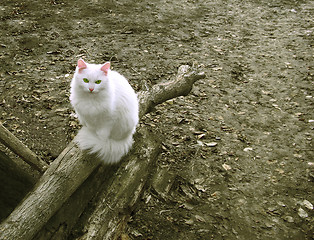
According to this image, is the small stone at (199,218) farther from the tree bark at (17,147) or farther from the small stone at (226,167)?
the tree bark at (17,147)

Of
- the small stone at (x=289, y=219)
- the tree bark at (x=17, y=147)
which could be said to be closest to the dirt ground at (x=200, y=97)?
the small stone at (x=289, y=219)

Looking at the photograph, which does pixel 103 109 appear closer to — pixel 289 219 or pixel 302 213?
pixel 289 219

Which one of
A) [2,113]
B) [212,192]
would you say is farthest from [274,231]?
[2,113]

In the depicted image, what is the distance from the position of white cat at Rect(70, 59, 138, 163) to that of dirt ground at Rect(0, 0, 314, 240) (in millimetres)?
736

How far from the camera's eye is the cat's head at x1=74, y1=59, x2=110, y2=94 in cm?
226

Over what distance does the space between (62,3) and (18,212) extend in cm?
628

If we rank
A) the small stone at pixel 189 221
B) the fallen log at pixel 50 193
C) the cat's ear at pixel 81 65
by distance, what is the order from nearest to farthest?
the fallen log at pixel 50 193 < the cat's ear at pixel 81 65 < the small stone at pixel 189 221

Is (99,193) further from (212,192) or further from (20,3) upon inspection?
(20,3)

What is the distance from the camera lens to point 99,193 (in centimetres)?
255

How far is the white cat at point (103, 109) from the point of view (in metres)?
2.28

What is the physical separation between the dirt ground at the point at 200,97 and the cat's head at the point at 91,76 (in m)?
1.27

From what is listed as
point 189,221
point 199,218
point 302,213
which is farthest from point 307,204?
point 189,221

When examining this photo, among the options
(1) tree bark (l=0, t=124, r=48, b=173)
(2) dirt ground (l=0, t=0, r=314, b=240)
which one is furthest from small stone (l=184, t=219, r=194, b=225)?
(1) tree bark (l=0, t=124, r=48, b=173)

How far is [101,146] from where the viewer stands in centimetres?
250
